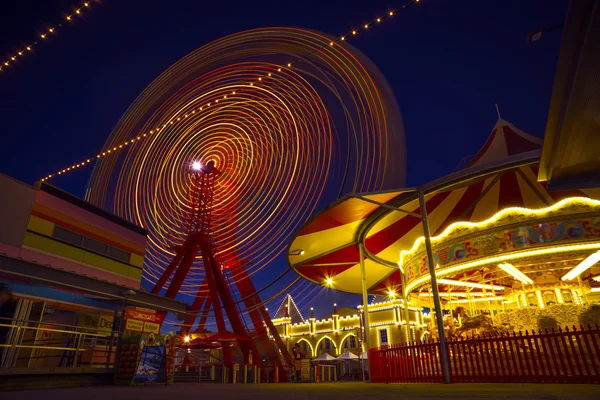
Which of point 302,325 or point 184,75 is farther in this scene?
point 302,325

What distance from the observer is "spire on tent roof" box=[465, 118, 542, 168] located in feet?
46.0

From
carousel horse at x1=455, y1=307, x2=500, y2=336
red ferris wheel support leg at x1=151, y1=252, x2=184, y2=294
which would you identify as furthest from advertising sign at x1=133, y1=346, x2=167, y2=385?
red ferris wheel support leg at x1=151, y1=252, x2=184, y2=294

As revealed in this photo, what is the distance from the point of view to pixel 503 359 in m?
8.02

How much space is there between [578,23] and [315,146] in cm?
1814

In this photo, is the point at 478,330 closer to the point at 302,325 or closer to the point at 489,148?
the point at 489,148

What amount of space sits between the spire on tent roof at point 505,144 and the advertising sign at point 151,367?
12.5 metres

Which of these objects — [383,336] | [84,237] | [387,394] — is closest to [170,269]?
[84,237]

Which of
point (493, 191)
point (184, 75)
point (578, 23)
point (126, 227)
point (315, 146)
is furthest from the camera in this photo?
point (184, 75)

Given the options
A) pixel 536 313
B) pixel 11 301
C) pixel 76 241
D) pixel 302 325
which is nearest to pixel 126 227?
pixel 76 241

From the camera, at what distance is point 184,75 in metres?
23.8

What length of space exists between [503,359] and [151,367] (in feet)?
29.0

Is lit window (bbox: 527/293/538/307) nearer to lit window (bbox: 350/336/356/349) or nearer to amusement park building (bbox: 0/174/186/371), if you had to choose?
amusement park building (bbox: 0/174/186/371)

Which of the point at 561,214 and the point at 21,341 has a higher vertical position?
the point at 561,214

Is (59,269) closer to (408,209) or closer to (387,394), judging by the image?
(387,394)
